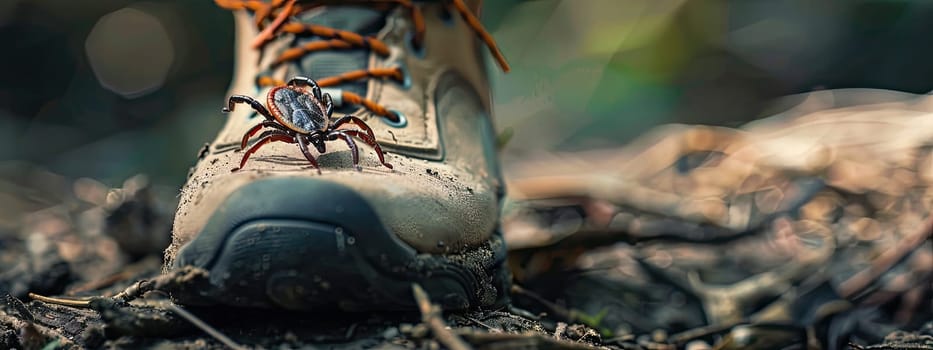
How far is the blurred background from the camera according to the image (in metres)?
3.57

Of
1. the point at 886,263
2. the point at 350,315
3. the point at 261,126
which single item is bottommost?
the point at 886,263

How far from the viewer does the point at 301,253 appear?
1.07 meters

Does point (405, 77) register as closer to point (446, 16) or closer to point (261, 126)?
point (446, 16)

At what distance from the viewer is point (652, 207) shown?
2.30 metres

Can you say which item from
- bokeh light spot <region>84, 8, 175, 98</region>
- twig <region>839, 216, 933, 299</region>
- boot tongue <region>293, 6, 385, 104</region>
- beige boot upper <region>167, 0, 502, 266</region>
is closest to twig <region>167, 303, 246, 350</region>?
beige boot upper <region>167, 0, 502, 266</region>

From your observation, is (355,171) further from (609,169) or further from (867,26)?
(867,26)

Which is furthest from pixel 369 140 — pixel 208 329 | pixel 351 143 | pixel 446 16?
pixel 446 16

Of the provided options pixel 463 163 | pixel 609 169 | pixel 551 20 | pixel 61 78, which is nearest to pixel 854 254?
pixel 463 163

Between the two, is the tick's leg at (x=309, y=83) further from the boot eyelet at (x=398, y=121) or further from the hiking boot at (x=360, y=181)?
the boot eyelet at (x=398, y=121)

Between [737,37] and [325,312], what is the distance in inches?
122

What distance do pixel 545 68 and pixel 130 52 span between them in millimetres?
2271

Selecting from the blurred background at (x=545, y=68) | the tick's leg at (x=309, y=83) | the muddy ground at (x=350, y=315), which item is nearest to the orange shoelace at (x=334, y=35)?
the tick's leg at (x=309, y=83)

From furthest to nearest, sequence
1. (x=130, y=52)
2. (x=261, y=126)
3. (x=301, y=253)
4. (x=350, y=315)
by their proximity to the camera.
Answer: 1. (x=130, y=52)
2. (x=261, y=126)
3. (x=350, y=315)
4. (x=301, y=253)

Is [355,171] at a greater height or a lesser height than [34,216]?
greater
